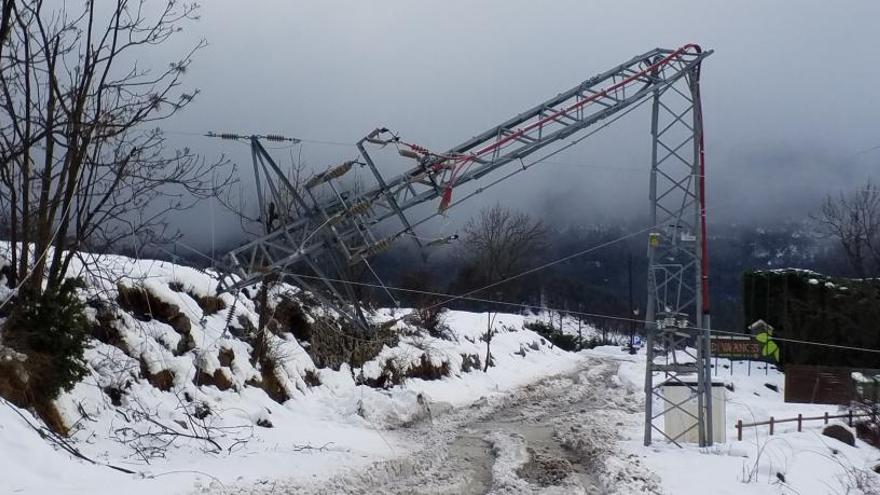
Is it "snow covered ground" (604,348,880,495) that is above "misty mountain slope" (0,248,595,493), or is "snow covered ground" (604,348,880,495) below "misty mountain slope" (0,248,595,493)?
below

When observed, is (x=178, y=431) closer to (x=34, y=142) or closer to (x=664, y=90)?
(x=34, y=142)

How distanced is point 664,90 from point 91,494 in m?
12.8

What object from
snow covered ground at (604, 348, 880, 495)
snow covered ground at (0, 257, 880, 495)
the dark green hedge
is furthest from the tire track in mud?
the dark green hedge

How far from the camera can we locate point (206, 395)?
552 inches

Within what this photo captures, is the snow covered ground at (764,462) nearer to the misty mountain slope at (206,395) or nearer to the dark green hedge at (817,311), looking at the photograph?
the misty mountain slope at (206,395)

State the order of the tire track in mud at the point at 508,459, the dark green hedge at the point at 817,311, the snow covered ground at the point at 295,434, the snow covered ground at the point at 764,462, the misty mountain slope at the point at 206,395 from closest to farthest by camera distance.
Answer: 1. the misty mountain slope at the point at 206,395
2. the snow covered ground at the point at 295,434
3. the tire track in mud at the point at 508,459
4. the snow covered ground at the point at 764,462
5. the dark green hedge at the point at 817,311

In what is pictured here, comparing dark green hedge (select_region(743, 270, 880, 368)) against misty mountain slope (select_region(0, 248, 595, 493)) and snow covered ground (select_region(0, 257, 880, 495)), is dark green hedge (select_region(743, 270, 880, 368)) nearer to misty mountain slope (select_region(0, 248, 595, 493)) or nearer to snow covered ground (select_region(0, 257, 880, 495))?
snow covered ground (select_region(0, 257, 880, 495))

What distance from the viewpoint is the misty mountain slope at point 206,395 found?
915cm

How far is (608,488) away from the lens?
460 inches

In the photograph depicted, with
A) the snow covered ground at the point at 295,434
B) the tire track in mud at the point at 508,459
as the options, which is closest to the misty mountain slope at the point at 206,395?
the snow covered ground at the point at 295,434

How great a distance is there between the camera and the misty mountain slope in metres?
9.15

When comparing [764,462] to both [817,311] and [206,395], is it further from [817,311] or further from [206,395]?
[817,311]

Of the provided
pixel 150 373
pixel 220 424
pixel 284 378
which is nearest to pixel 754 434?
pixel 284 378

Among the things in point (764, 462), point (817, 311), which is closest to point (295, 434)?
point (764, 462)
